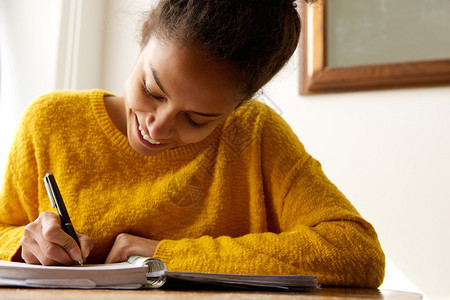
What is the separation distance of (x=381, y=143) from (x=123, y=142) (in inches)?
30.4

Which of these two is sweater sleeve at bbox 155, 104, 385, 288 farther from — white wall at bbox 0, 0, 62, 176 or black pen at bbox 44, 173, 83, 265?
white wall at bbox 0, 0, 62, 176

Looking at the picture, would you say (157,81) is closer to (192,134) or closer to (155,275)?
(192,134)

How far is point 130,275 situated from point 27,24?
1.12m

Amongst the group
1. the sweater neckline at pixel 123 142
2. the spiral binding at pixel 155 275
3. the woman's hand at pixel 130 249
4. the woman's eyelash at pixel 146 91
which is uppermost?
the woman's eyelash at pixel 146 91

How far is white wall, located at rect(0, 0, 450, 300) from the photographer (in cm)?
128

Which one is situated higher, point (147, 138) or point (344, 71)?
point (344, 71)

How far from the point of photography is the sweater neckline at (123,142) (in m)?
0.91

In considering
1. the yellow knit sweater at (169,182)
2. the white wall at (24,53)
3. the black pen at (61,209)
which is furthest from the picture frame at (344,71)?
the black pen at (61,209)

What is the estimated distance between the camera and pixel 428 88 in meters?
1.31

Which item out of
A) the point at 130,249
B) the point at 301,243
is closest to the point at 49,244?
the point at 130,249

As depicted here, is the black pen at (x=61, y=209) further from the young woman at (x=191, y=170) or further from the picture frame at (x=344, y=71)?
the picture frame at (x=344, y=71)

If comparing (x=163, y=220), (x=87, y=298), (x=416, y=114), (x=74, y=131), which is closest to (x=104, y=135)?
(x=74, y=131)

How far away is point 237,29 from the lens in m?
0.66

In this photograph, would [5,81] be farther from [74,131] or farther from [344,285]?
[344,285]
